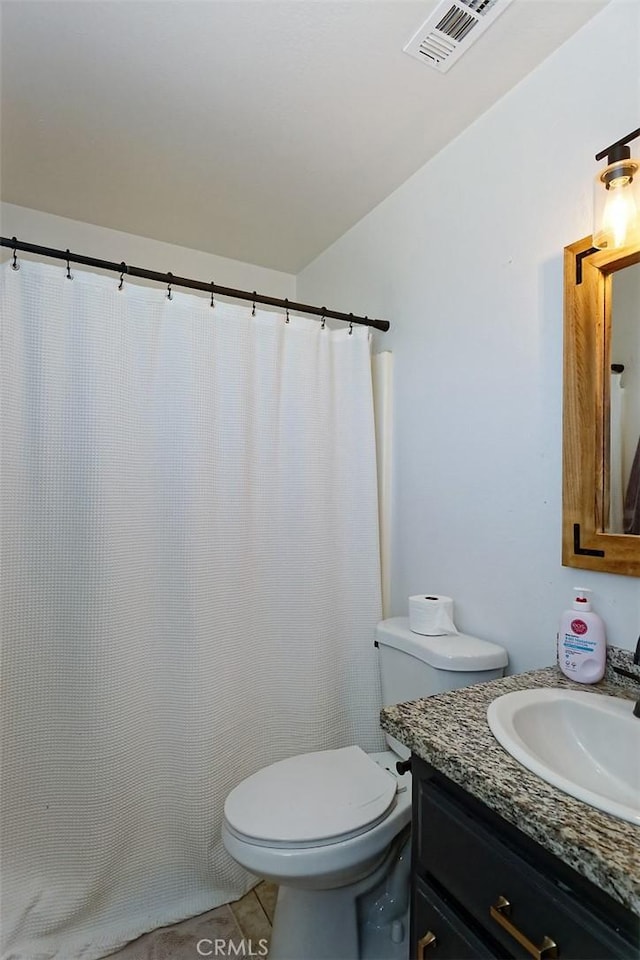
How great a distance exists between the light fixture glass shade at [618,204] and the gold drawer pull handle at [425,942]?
1359 mm

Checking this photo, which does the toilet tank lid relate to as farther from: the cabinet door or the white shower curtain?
the cabinet door

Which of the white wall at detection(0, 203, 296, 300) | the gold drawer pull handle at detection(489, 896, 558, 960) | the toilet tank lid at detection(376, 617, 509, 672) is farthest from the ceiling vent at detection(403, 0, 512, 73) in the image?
the gold drawer pull handle at detection(489, 896, 558, 960)

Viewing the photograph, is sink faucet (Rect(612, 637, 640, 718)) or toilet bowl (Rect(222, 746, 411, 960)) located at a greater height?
sink faucet (Rect(612, 637, 640, 718))

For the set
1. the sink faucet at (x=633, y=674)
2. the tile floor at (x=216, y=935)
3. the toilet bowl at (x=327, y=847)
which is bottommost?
the tile floor at (x=216, y=935)

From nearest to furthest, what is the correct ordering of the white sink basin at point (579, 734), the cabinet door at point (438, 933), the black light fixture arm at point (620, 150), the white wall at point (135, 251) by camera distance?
1. the cabinet door at point (438, 933)
2. the white sink basin at point (579, 734)
3. the black light fixture arm at point (620, 150)
4. the white wall at point (135, 251)

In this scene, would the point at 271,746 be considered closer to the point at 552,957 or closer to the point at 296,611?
the point at 296,611

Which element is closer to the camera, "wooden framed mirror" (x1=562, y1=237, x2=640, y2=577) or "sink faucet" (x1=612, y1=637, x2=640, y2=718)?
"sink faucet" (x1=612, y1=637, x2=640, y2=718)

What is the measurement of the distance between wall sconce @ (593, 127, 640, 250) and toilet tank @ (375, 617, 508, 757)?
3.37 ft

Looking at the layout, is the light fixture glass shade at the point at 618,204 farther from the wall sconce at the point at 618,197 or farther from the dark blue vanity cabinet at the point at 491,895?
the dark blue vanity cabinet at the point at 491,895

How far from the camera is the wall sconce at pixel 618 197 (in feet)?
3.30

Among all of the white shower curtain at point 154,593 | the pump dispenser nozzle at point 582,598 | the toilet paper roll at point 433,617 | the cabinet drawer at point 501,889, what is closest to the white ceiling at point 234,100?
the white shower curtain at point 154,593

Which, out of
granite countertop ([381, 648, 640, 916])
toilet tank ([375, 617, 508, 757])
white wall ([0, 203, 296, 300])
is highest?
white wall ([0, 203, 296, 300])

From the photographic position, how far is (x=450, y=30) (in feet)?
3.83

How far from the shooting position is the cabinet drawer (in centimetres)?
57
